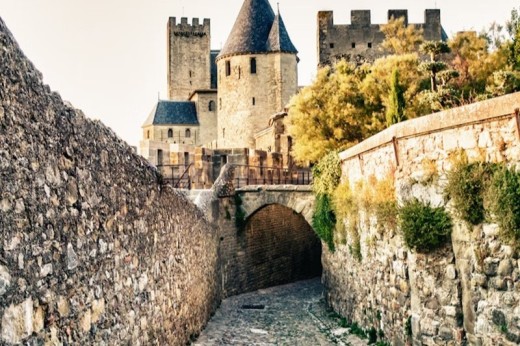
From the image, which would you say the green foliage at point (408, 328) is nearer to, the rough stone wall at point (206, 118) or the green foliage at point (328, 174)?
the green foliage at point (328, 174)

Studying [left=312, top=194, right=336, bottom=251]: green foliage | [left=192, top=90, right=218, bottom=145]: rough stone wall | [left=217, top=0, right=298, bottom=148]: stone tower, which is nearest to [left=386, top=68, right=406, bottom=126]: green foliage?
[left=312, top=194, right=336, bottom=251]: green foliage

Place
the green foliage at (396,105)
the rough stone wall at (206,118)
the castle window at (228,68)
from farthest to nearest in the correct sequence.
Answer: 1. the rough stone wall at (206,118)
2. the castle window at (228,68)
3. the green foliage at (396,105)

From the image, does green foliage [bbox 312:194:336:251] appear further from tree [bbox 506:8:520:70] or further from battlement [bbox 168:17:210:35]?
battlement [bbox 168:17:210:35]

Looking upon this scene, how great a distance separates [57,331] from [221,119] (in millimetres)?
41001

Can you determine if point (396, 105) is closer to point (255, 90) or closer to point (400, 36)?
point (400, 36)

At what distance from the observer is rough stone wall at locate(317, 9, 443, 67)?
34.6 meters

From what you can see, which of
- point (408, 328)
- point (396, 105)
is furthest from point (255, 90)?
point (408, 328)

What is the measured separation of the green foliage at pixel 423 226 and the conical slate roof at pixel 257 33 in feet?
117

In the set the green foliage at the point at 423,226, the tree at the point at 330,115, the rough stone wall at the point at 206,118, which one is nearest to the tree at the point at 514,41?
A: the tree at the point at 330,115

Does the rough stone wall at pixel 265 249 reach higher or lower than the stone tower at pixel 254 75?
lower

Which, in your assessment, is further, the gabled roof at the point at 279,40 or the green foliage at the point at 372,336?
the gabled roof at the point at 279,40

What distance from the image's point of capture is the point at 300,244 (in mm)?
23562

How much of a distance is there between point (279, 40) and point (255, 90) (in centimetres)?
397

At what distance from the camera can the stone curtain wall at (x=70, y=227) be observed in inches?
143
